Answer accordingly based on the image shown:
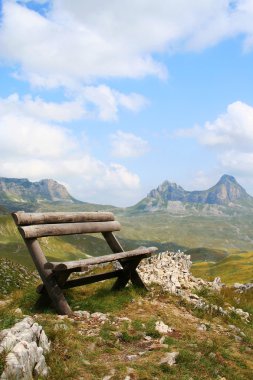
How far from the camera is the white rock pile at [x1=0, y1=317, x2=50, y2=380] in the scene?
22.9 feet

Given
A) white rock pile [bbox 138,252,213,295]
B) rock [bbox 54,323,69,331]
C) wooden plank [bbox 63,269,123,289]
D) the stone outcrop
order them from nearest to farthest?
rock [bbox 54,323,69,331], wooden plank [bbox 63,269,123,289], the stone outcrop, white rock pile [bbox 138,252,213,295]

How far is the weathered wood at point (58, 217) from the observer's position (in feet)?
42.8

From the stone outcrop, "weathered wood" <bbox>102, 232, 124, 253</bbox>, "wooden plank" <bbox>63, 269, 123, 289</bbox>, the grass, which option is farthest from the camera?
"weathered wood" <bbox>102, 232, 124, 253</bbox>

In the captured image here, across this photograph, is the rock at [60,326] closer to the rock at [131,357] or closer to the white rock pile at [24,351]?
the white rock pile at [24,351]

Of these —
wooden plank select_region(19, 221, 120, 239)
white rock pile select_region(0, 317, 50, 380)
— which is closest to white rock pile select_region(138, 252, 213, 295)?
wooden plank select_region(19, 221, 120, 239)

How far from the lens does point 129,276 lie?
52.1ft

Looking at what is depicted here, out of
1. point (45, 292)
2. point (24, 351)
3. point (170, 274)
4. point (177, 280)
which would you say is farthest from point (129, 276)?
point (24, 351)

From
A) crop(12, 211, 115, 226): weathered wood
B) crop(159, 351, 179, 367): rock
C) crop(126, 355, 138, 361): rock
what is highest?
crop(12, 211, 115, 226): weathered wood

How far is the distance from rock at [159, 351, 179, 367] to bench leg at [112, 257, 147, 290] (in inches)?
243

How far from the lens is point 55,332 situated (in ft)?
31.8

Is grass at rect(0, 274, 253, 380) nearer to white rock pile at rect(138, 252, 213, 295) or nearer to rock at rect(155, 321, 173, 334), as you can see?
rock at rect(155, 321, 173, 334)

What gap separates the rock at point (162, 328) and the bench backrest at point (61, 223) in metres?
4.25

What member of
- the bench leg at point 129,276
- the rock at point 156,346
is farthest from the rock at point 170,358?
the bench leg at point 129,276

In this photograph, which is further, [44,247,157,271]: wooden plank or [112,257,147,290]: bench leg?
[112,257,147,290]: bench leg
